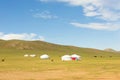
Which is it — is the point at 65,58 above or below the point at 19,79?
above

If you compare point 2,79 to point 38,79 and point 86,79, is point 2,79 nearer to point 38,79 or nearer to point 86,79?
point 38,79

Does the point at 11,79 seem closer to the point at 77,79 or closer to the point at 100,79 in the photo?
the point at 77,79

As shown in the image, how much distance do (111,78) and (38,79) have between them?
958cm

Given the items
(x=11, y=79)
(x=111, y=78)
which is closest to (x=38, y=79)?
(x=11, y=79)

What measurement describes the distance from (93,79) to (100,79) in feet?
2.88

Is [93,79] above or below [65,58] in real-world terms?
below

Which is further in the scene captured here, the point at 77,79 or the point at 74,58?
the point at 74,58

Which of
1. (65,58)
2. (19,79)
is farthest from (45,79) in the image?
(65,58)

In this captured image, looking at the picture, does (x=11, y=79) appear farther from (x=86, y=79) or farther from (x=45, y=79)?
(x=86, y=79)

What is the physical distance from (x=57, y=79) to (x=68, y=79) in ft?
4.84

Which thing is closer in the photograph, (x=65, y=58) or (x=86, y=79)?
(x=86, y=79)

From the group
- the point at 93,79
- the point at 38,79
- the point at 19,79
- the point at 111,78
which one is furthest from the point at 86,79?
the point at 19,79

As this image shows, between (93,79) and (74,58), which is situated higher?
(74,58)

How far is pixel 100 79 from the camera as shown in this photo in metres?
34.6
